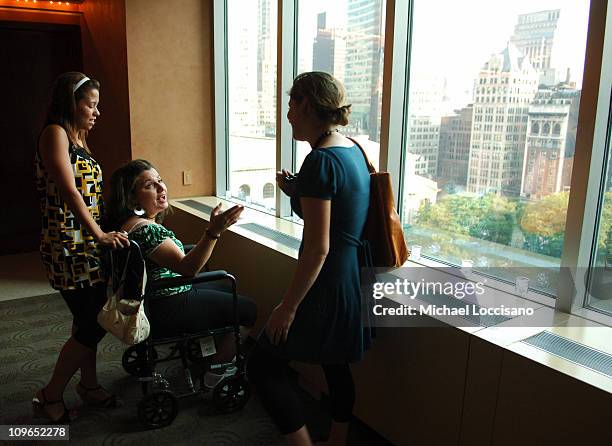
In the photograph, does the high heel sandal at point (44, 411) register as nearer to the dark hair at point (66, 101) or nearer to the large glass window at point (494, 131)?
the dark hair at point (66, 101)

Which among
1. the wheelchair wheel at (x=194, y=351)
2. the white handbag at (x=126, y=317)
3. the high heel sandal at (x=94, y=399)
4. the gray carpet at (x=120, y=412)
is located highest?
the white handbag at (x=126, y=317)

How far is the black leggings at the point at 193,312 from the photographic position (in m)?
2.26

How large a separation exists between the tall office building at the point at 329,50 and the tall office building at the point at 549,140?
4.01 ft

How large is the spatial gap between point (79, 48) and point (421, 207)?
12.4 ft

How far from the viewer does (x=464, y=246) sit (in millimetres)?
2426

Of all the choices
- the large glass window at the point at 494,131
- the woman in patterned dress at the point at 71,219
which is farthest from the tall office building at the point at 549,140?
the woman in patterned dress at the point at 71,219

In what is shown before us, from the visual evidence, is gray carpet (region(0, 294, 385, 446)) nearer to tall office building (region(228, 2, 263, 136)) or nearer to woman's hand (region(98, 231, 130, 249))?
woman's hand (region(98, 231, 130, 249))

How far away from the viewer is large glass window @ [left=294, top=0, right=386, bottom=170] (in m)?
2.74

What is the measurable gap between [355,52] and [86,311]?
1.93 meters

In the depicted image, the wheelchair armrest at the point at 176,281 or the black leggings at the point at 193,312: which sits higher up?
the wheelchair armrest at the point at 176,281

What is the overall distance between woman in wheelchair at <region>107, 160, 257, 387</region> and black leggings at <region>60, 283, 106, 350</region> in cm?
29

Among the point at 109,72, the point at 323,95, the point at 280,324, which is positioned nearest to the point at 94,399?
the point at 280,324

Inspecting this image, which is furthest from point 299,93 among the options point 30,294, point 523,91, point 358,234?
point 30,294

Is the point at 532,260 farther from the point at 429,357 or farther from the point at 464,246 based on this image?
the point at 429,357
